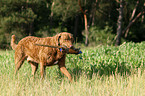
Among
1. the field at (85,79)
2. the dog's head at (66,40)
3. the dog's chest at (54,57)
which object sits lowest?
the field at (85,79)

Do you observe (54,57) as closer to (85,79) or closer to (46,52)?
(46,52)

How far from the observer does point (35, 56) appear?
210 inches

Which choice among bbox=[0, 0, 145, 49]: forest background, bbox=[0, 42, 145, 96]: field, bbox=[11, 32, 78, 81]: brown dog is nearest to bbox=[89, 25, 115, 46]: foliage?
bbox=[0, 0, 145, 49]: forest background

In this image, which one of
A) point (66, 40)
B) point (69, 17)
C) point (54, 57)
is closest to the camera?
point (66, 40)

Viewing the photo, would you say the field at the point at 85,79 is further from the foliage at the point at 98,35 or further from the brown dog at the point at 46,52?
the foliage at the point at 98,35

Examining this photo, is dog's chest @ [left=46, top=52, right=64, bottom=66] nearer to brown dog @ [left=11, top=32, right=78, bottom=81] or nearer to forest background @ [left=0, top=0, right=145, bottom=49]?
brown dog @ [left=11, top=32, right=78, bottom=81]

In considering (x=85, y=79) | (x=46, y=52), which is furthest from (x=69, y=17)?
(x=85, y=79)

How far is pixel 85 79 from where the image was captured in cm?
497

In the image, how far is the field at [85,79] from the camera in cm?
419

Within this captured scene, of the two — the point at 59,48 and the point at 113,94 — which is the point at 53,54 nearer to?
the point at 59,48

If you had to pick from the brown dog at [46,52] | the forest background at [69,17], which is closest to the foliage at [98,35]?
the forest background at [69,17]

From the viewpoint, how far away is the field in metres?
4.19

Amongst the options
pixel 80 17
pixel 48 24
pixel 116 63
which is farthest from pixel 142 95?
pixel 80 17

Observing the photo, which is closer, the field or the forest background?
the field
